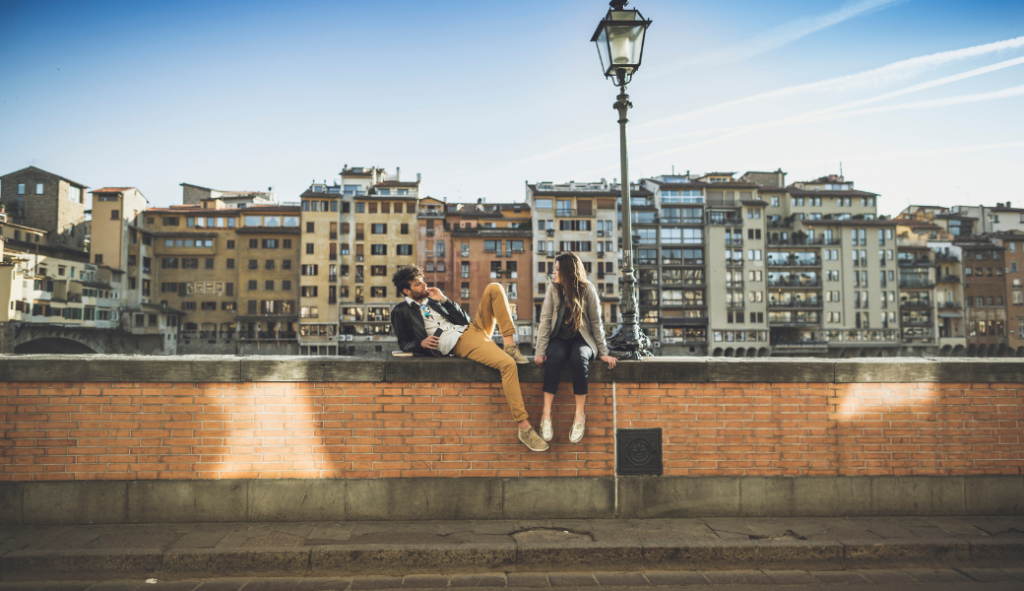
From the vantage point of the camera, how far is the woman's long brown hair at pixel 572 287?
216 inches

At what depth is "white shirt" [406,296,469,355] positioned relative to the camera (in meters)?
5.62

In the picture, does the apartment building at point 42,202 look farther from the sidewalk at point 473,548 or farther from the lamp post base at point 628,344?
the lamp post base at point 628,344

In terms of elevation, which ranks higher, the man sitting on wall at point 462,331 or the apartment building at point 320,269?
the apartment building at point 320,269

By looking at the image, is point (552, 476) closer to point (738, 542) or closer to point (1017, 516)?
point (738, 542)

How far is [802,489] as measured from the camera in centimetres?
558

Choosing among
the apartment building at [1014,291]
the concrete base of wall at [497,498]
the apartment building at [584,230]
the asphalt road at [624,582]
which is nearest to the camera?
the asphalt road at [624,582]

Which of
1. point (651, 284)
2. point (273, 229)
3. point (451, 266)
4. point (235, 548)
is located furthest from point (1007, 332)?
point (235, 548)

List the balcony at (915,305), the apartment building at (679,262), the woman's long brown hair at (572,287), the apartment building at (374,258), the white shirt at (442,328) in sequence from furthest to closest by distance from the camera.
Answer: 1. the balcony at (915,305)
2. the apartment building at (679,262)
3. the apartment building at (374,258)
4. the white shirt at (442,328)
5. the woman's long brown hair at (572,287)

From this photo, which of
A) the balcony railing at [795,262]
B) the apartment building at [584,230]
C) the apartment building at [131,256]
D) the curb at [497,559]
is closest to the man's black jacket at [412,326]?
the curb at [497,559]

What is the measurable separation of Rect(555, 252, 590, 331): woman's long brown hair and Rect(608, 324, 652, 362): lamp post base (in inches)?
25.0

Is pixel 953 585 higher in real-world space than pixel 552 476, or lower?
lower

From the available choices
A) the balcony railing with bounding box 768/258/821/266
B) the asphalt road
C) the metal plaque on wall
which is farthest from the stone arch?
the balcony railing with bounding box 768/258/821/266

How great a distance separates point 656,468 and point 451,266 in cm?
7232

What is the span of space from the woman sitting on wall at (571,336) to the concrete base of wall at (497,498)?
70cm
